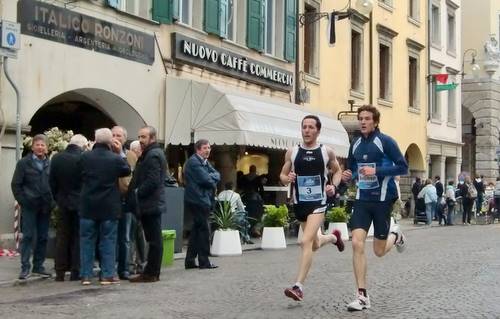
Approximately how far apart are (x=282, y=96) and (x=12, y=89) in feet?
35.2

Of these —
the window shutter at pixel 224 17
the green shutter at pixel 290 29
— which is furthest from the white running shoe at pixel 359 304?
the green shutter at pixel 290 29

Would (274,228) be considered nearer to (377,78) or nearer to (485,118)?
(377,78)

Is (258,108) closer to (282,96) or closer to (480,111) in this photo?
(282,96)

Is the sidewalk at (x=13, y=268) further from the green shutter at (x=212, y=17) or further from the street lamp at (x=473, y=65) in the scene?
the street lamp at (x=473, y=65)

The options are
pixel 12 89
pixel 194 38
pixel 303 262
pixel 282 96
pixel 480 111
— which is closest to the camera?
pixel 303 262

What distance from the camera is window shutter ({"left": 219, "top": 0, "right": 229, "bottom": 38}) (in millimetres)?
20125

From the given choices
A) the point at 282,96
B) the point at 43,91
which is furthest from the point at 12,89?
the point at 282,96

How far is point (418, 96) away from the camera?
110ft

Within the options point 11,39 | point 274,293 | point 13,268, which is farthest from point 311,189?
point 11,39

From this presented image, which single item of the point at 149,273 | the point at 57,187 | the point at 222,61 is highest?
the point at 222,61

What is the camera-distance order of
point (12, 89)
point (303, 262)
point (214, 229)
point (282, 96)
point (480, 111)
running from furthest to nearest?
point (480, 111), point (282, 96), point (214, 229), point (12, 89), point (303, 262)

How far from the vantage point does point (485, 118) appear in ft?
131

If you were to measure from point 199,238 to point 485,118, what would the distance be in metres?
30.4

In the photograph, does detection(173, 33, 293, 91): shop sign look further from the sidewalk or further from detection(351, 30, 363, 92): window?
detection(351, 30, 363, 92): window
